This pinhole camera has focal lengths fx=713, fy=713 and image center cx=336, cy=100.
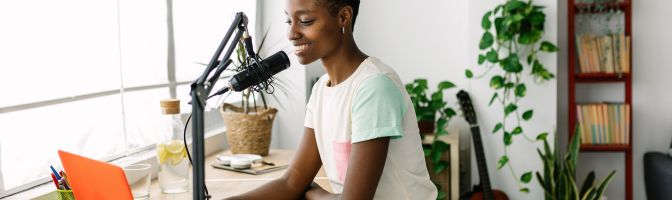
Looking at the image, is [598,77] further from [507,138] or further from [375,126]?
[375,126]

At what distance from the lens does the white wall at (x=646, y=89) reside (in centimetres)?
389

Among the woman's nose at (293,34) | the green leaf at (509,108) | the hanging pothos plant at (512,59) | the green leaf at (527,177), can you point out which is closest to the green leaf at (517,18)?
the hanging pothos plant at (512,59)

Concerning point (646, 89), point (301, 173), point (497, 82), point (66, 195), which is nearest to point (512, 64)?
point (497, 82)

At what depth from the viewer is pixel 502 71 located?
3668 mm

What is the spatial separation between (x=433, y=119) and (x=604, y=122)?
98 centimetres

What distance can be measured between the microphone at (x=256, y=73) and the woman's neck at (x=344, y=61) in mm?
296

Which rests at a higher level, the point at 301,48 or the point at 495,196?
the point at 301,48

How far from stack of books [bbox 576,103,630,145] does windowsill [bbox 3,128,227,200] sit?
1911mm

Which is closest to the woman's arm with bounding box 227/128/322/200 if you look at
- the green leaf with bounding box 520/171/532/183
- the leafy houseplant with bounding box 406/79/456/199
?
the leafy houseplant with bounding box 406/79/456/199

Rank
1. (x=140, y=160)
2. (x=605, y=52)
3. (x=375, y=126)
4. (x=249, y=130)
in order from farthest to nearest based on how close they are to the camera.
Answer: (x=605, y=52) → (x=249, y=130) → (x=140, y=160) → (x=375, y=126)

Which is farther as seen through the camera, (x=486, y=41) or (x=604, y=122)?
(x=604, y=122)

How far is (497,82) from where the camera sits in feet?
11.7

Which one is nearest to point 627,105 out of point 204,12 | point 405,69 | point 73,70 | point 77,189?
point 405,69

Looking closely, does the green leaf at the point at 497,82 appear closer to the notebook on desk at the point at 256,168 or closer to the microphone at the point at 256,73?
the notebook on desk at the point at 256,168
